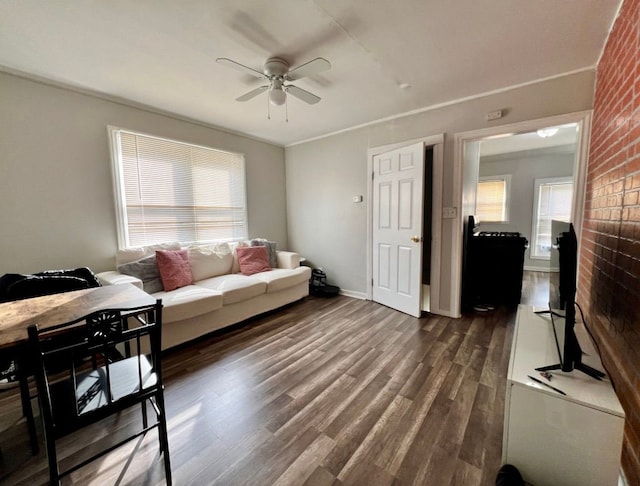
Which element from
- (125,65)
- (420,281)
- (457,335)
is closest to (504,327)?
(457,335)

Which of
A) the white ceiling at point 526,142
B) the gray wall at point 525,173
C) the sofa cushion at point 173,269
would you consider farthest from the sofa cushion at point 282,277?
the gray wall at point 525,173

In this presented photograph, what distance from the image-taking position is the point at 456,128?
2896 mm

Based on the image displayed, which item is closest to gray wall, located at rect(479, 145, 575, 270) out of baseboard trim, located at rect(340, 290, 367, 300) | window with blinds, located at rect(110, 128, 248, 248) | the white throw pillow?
baseboard trim, located at rect(340, 290, 367, 300)

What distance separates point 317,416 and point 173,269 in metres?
2.13

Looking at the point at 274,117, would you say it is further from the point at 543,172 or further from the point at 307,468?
the point at 543,172

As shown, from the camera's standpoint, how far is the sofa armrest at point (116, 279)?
2318 mm

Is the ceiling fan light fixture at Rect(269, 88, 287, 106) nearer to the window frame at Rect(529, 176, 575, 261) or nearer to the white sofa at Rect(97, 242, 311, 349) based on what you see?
the white sofa at Rect(97, 242, 311, 349)

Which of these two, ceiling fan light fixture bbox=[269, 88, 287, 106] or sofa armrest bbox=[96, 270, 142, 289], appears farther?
sofa armrest bbox=[96, 270, 142, 289]

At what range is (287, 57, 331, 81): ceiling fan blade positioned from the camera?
179 centimetres

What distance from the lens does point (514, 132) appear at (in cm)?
260

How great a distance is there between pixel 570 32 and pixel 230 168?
3677mm

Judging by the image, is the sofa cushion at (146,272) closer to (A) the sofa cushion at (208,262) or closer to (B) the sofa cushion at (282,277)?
(A) the sofa cushion at (208,262)

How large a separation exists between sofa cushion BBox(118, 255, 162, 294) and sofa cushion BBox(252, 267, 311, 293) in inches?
41.0

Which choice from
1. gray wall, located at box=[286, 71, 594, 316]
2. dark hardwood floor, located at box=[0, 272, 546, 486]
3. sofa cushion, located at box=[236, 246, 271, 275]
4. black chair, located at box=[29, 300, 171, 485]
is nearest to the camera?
black chair, located at box=[29, 300, 171, 485]
